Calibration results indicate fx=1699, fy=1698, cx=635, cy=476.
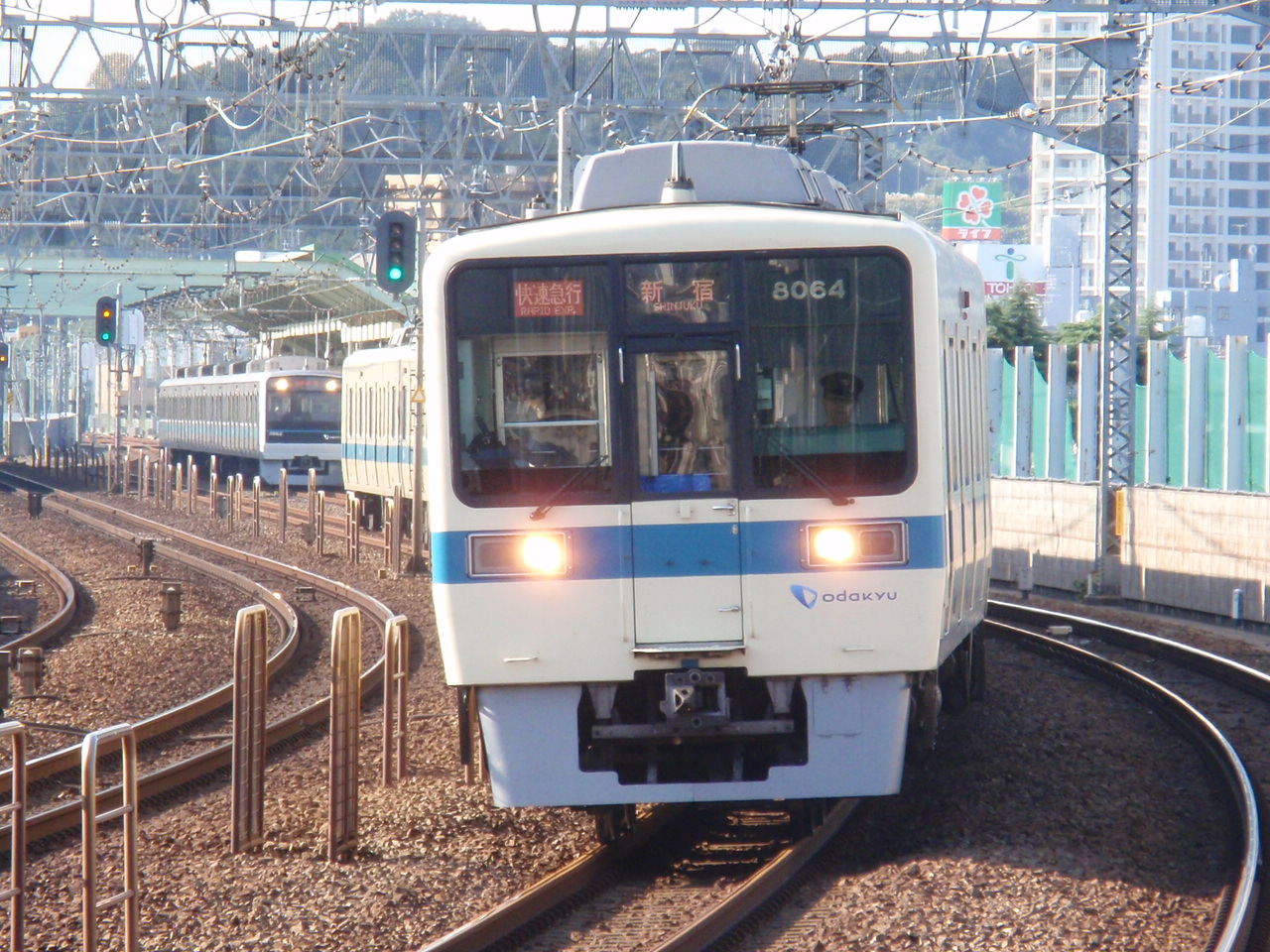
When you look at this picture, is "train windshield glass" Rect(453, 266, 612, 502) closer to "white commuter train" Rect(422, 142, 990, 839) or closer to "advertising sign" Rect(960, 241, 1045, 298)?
"white commuter train" Rect(422, 142, 990, 839)

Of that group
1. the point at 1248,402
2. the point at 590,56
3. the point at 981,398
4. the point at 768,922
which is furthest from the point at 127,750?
the point at 590,56

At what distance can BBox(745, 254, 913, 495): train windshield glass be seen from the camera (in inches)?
275

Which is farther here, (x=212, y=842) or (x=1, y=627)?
(x=1, y=627)

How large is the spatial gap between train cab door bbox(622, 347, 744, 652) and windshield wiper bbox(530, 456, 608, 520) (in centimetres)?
17

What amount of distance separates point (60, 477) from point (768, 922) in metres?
46.3

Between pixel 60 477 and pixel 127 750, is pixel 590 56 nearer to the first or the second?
pixel 60 477

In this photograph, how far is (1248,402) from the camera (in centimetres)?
1783

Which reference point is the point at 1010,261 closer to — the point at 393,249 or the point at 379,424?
the point at 379,424

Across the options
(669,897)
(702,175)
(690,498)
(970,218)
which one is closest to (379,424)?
(702,175)

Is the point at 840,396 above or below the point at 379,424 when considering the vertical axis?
above

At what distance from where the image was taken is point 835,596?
22.8ft

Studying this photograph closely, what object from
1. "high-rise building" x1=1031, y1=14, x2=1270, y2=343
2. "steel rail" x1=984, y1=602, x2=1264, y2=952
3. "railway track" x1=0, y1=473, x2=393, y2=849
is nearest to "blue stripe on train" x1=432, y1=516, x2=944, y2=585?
"steel rail" x1=984, y1=602, x2=1264, y2=952

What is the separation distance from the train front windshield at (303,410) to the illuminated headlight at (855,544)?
3027 centimetres

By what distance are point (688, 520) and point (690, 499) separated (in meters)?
0.09
